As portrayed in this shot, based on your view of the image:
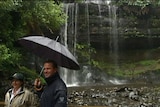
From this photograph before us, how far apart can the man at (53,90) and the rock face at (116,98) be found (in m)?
7.56

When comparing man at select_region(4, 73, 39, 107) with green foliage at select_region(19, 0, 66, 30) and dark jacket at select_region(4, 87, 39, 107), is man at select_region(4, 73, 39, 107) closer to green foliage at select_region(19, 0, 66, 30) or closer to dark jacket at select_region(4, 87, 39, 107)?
dark jacket at select_region(4, 87, 39, 107)

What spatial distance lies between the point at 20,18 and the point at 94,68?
7124 mm

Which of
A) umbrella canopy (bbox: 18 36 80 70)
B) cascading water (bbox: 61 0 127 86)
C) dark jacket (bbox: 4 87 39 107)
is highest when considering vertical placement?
umbrella canopy (bbox: 18 36 80 70)

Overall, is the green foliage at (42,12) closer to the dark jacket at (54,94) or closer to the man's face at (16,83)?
the man's face at (16,83)

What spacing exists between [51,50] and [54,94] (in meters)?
0.60

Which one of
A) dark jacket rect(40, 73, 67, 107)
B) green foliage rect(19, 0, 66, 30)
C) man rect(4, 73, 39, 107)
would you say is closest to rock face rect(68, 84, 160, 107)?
green foliage rect(19, 0, 66, 30)

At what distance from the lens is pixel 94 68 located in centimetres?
1922

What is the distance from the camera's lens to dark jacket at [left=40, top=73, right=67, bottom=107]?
142 inches

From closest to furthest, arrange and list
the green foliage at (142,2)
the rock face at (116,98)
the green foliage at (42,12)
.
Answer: the rock face at (116,98) → the green foliage at (42,12) → the green foliage at (142,2)

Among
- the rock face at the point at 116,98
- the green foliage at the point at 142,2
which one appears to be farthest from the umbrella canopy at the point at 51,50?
the green foliage at the point at 142,2

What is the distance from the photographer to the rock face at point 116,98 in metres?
11.6

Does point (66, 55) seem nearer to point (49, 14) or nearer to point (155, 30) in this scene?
point (49, 14)

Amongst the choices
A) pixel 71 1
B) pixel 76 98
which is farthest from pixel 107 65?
pixel 76 98

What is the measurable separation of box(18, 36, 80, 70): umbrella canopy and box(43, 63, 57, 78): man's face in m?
0.21
